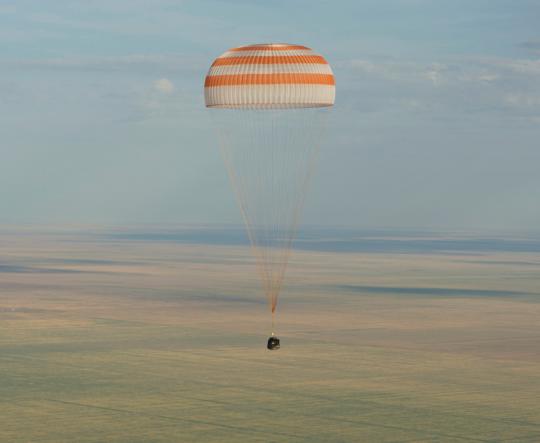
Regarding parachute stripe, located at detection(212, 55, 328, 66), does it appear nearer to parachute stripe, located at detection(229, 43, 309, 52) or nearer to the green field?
parachute stripe, located at detection(229, 43, 309, 52)

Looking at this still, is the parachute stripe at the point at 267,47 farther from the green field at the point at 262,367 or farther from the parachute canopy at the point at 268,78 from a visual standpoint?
the green field at the point at 262,367

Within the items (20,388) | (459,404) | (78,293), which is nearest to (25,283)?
(78,293)

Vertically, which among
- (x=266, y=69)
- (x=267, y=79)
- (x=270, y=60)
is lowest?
(x=267, y=79)

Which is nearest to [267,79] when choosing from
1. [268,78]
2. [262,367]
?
[268,78]

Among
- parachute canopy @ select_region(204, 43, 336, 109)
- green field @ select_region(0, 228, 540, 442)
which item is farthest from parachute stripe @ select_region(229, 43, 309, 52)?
green field @ select_region(0, 228, 540, 442)

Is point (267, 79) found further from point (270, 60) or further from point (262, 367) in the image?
point (262, 367)

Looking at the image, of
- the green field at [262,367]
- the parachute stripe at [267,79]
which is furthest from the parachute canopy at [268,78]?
the green field at [262,367]

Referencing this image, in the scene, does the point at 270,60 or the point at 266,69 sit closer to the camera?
the point at 266,69
